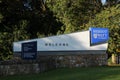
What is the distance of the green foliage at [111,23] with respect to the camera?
117ft

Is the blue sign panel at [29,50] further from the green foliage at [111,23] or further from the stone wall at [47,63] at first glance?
the green foliage at [111,23]

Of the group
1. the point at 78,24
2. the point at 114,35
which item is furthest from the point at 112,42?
the point at 78,24

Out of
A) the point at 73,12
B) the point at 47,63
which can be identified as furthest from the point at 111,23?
the point at 47,63

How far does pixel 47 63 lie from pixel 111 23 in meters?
12.0

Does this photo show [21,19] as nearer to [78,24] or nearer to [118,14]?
[78,24]

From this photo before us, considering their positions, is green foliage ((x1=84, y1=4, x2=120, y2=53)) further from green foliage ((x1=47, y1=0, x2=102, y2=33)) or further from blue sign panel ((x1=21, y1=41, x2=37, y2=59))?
blue sign panel ((x1=21, y1=41, x2=37, y2=59))

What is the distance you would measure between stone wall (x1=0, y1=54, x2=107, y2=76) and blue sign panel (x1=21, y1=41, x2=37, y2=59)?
454 millimetres

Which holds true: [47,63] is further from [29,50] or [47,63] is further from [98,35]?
[98,35]

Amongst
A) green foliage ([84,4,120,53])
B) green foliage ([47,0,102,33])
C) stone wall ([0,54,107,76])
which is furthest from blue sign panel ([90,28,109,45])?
green foliage ([47,0,102,33])

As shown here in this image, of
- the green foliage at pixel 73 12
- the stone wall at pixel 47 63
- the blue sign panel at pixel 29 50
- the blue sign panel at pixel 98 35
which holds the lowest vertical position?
the stone wall at pixel 47 63

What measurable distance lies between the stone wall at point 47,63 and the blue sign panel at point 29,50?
1.49ft

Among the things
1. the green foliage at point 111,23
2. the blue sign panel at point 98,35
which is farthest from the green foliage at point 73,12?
the blue sign panel at point 98,35

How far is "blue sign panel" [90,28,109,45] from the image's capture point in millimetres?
30016

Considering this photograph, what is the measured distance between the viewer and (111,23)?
3562 centimetres
